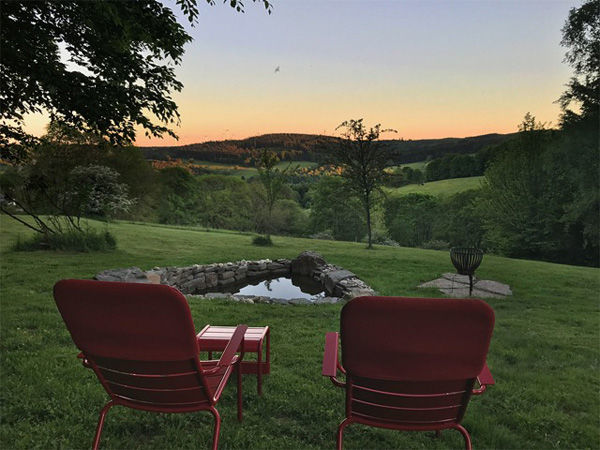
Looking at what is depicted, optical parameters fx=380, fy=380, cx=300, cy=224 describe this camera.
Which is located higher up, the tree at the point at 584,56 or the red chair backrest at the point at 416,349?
the tree at the point at 584,56

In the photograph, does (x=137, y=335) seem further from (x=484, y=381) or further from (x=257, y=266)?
(x=257, y=266)

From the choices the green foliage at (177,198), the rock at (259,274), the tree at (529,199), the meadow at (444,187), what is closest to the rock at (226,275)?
the rock at (259,274)

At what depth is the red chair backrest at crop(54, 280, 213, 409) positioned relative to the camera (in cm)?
165

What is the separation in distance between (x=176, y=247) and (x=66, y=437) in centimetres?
1160

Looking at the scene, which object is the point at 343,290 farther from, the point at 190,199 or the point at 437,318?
the point at 190,199

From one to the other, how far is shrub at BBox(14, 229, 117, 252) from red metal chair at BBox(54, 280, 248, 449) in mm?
9741

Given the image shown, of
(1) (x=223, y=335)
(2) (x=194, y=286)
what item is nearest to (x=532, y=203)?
(2) (x=194, y=286)

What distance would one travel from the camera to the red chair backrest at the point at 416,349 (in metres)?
1.49

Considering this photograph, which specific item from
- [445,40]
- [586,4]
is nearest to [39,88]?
[445,40]

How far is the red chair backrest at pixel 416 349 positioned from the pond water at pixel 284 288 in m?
6.48

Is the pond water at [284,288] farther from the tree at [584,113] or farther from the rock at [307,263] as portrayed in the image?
the tree at [584,113]

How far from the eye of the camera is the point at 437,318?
1491 millimetres

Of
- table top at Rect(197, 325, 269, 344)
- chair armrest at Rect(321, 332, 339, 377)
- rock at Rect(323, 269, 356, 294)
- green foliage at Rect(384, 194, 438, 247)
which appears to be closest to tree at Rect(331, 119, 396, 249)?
rock at Rect(323, 269, 356, 294)

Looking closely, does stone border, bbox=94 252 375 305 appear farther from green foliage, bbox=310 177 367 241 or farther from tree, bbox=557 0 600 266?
green foliage, bbox=310 177 367 241
